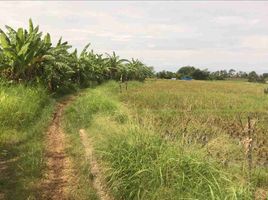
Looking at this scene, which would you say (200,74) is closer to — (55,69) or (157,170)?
(55,69)

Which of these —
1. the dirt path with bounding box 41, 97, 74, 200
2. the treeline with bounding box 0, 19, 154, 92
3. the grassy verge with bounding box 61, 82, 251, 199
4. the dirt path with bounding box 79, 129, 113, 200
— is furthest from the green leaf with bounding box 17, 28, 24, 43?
the grassy verge with bounding box 61, 82, 251, 199

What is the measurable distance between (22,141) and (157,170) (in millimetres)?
4049

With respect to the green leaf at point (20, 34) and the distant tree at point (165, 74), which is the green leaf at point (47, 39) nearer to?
the green leaf at point (20, 34)

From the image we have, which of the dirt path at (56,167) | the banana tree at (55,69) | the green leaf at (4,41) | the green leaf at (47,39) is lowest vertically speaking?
the dirt path at (56,167)

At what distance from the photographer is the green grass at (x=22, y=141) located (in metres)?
5.63

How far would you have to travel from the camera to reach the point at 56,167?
6633 millimetres

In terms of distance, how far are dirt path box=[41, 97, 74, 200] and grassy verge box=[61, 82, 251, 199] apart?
0.38 metres

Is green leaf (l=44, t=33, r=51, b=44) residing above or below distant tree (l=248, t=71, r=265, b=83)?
above

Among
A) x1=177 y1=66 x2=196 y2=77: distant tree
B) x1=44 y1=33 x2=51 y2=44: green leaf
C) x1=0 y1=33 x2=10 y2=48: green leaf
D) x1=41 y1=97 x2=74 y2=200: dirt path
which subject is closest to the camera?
x1=41 y1=97 x2=74 y2=200: dirt path

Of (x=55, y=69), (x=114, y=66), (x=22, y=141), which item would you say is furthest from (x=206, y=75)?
(x=22, y=141)

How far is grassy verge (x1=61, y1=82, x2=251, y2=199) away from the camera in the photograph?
4363mm

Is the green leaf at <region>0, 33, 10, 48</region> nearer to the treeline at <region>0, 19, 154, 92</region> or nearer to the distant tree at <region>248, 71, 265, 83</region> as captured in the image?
the treeline at <region>0, 19, 154, 92</region>

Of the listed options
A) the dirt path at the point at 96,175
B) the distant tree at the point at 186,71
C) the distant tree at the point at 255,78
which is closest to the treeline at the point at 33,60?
the dirt path at the point at 96,175

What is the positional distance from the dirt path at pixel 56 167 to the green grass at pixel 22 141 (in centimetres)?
13
